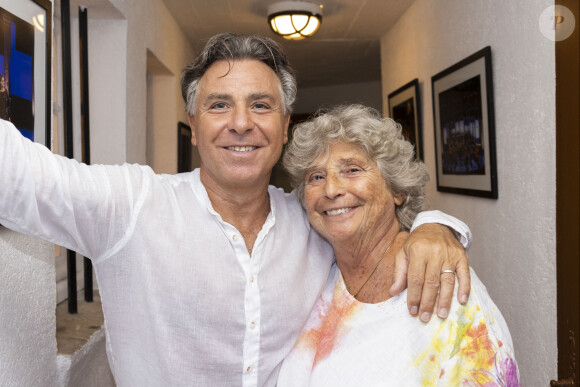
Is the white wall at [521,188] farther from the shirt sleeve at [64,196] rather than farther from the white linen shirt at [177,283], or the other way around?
the shirt sleeve at [64,196]

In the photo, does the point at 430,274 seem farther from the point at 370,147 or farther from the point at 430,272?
the point at 370,147

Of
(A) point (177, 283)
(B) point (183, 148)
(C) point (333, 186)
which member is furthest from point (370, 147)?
(B) point (183, 148)

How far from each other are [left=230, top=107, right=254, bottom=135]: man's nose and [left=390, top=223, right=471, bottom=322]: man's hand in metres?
0.51

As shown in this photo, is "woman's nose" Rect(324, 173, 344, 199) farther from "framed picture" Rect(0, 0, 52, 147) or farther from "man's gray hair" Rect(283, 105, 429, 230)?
"framed picture" Rect(0, 0, 52, 147)

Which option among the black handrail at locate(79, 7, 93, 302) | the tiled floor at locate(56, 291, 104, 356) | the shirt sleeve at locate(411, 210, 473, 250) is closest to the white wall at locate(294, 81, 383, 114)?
the black handrail at locate(79, 7, 93, 302)

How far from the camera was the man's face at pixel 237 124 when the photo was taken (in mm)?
1339

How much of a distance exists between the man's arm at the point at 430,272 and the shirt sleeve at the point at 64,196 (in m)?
0.65

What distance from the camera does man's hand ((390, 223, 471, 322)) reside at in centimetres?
111

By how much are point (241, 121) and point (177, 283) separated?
444mm

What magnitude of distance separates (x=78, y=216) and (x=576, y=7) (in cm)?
127

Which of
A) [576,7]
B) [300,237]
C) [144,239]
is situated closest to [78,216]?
[144,239]

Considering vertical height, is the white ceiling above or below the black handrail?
above

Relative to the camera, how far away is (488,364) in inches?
41.7

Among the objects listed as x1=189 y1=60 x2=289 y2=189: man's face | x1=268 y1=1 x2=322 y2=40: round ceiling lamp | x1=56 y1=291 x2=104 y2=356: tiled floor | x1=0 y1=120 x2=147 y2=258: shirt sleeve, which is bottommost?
x1=56 y1=291 x2=104 y2=356: tiled floor
